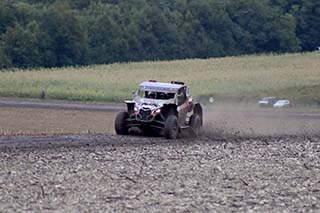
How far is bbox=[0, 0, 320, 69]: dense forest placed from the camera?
80312 mm

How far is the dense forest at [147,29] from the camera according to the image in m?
80.3

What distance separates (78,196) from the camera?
20234 mm

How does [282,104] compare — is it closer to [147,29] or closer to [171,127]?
[171,127]

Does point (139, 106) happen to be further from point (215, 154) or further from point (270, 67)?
point (270, 67)

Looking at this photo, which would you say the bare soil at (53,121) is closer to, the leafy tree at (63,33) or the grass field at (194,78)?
the grass field at (194,78)

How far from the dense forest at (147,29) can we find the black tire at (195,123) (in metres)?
45.5

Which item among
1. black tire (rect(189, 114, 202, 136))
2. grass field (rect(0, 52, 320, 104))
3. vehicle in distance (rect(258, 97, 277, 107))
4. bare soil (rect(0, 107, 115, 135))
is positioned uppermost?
black tire (rect(189, 114, 202, 136))

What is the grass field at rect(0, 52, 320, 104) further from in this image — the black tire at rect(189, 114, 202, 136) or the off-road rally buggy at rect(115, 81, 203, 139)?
the off-road rally buggy at rect(115, 81, 203, 139)

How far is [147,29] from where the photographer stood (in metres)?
87.6

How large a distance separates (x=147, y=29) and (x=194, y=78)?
21009mm

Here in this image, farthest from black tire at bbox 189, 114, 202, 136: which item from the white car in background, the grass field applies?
the white car in background

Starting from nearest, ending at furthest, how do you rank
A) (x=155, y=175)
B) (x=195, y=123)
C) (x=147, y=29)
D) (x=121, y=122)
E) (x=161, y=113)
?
(x=155, y=175) → (x=161, y=113) → (x=121, y=122) → (x=195, y=123) → (x=147, y=29)

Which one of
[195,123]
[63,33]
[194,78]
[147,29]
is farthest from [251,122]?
[147,29]

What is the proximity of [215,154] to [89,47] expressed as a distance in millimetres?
55987
